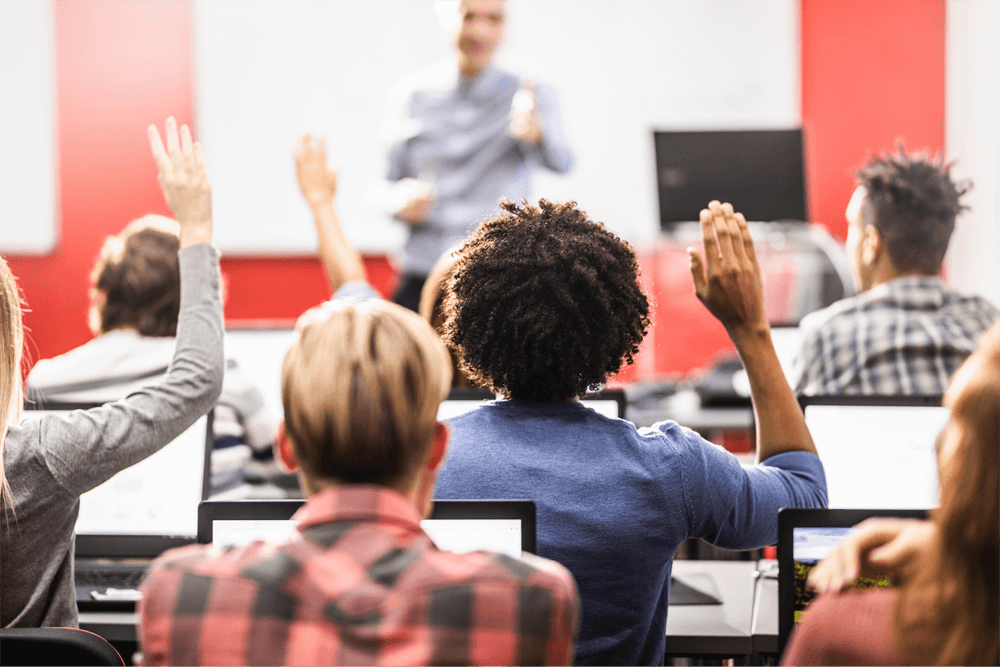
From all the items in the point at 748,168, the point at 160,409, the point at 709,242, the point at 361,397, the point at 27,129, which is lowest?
the point at 160,409

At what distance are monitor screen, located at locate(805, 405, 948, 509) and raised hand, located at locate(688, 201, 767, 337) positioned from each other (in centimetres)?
49

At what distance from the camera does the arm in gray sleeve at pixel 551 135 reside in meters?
3.35

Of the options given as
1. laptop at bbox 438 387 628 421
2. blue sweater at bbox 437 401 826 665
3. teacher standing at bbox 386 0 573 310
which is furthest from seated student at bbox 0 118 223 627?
teacher standing at bbox 386 0 573 310

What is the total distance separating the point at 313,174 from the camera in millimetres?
2033

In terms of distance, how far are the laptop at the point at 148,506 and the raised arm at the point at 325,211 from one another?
42 centimetres

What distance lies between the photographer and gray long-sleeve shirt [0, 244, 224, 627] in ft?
4.01

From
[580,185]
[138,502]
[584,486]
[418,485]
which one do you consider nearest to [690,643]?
[584,486]

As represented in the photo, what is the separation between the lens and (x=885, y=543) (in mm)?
810

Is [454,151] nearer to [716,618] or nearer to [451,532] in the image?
[716,618]

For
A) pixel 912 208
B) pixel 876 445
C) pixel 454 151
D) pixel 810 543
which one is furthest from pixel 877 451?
pixel 454 151

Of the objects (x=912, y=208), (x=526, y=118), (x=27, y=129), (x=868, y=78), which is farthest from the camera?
(x=27, y=129)

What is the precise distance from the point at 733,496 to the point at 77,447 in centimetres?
85

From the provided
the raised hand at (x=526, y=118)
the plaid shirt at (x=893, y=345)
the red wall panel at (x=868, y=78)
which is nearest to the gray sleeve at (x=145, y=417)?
the plaid shirt at (x=893, y=345)

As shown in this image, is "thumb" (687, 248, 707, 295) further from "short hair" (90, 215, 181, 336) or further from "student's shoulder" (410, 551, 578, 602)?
"short hair" (90, 215, 181, 336)
